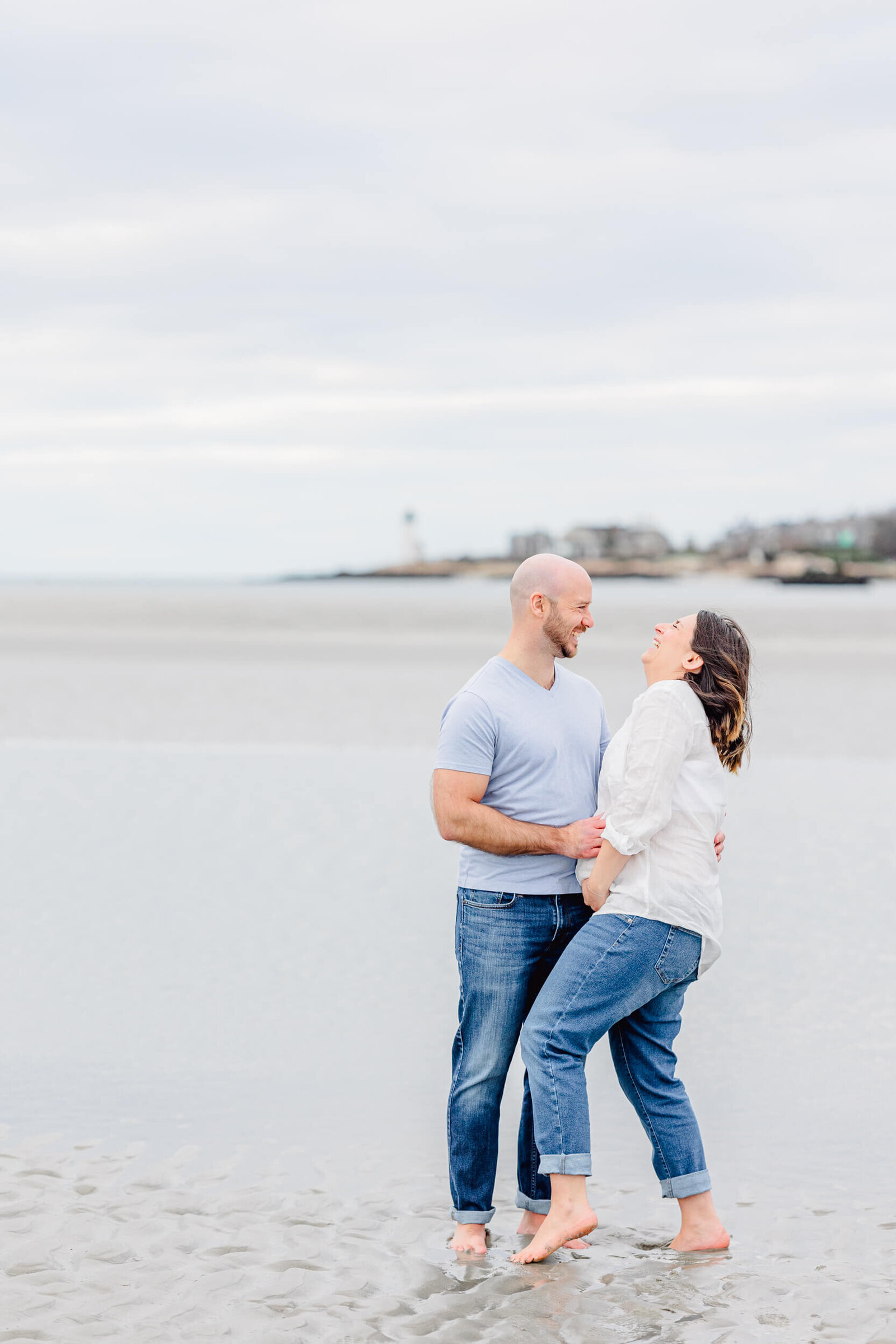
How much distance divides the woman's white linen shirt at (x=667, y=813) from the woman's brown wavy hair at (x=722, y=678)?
0.11 ft

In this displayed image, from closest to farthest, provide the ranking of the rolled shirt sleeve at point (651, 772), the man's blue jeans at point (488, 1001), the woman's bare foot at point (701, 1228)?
the rolled shirt sleeve at point (651, 772), the man's blue jeans at point (488, 1001), the woman's bare foot at point (701, 1228)

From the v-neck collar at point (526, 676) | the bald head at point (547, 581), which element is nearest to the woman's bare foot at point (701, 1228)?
the v-neck collar at point (526, 676)

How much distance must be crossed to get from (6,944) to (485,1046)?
3929mm

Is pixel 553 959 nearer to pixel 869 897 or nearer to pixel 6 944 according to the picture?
pixel 6 944

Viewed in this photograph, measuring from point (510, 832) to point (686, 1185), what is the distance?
111 centimetres

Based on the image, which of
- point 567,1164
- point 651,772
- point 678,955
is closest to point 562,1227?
A: point 567,1164

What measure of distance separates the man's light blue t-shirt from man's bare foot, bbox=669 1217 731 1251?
101 cm

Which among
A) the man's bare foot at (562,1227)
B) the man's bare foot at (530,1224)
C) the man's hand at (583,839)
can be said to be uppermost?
the man's hand at (583,839)

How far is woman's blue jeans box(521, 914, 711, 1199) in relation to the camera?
11.6ft

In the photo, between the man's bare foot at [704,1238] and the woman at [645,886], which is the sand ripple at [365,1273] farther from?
the woman at [645,886]

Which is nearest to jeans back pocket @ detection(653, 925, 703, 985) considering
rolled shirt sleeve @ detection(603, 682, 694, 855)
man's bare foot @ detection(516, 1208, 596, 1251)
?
rolled shirt sleeve @ detection(603, 682, 694, 855)

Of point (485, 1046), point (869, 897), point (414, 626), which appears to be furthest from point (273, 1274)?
point (414, 626)

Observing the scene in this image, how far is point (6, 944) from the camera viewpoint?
22.6 feet

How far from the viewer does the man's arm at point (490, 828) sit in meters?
3.60
